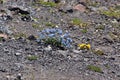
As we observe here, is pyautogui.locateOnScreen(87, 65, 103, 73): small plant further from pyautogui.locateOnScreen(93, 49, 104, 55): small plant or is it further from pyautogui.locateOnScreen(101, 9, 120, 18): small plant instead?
pyautogui.locateOnScreen(101, 9, 120, 18): small plant

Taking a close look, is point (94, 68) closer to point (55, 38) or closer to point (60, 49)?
point (60, 49)

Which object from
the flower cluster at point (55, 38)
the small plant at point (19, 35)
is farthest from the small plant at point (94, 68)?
the small plant at point (19, 35)

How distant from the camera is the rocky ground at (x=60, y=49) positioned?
11.1 metres

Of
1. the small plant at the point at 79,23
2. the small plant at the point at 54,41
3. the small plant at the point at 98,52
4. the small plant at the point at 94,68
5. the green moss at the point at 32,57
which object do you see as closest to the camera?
the green moss at the point at 32,57

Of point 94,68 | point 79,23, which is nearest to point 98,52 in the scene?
point 94,68

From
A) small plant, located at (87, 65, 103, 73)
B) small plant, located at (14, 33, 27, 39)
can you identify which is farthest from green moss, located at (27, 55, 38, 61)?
small plant, located at (14, 33, 27, 39)

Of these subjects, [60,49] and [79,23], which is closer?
[60,49]

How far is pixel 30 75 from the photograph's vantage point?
10.4 m

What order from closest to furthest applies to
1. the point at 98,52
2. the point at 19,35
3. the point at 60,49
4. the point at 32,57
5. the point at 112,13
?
the point at 32,57 < the point at 60,49 < the point at 98,52 < the point at 19,35 < the point at 112,13

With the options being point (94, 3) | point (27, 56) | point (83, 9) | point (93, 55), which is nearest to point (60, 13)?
point (83, 9)

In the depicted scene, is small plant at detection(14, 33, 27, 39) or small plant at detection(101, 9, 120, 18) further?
small plant at detection(101, 9, 120, 18)

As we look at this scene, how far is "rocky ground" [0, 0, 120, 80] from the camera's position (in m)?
11.1

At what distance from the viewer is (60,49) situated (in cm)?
1275

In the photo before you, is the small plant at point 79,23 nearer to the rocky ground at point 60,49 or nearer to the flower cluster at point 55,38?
the rocky ground at point 60,49
